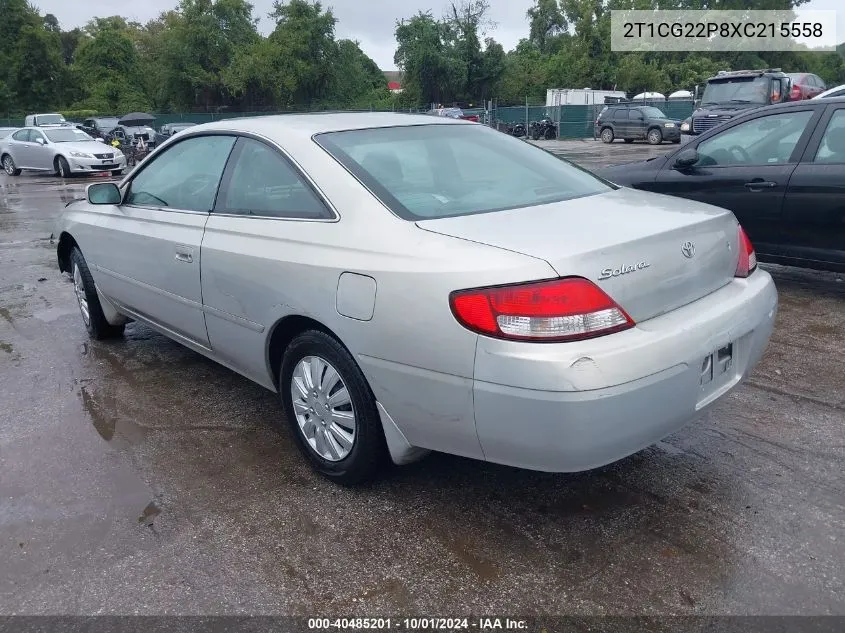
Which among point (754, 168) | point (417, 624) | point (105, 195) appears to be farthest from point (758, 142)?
point (417, 624)

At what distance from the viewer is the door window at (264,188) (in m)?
3.21

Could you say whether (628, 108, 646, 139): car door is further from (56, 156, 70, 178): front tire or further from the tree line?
the tree line

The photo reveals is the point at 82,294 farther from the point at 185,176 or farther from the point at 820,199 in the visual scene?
the point at 820,199

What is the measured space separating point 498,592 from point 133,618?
122 cm

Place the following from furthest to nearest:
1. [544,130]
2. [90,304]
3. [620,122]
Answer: [544,130] → [620,122] → [90,304]

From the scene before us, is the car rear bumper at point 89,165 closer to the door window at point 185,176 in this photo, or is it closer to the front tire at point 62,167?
the front tire at point 62,167

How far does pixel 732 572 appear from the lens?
2562 millimetres

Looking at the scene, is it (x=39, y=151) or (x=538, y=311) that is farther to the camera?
(x=39, y=151)

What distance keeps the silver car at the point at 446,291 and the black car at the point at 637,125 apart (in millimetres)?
26606

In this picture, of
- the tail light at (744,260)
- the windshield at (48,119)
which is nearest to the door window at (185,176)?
the tail light at (744,260)

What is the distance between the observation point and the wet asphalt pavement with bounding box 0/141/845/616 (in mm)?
2506

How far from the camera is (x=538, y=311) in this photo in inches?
95.1

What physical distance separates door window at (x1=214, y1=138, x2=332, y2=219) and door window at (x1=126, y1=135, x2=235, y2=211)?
13 centimetres

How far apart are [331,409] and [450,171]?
1.23 m
